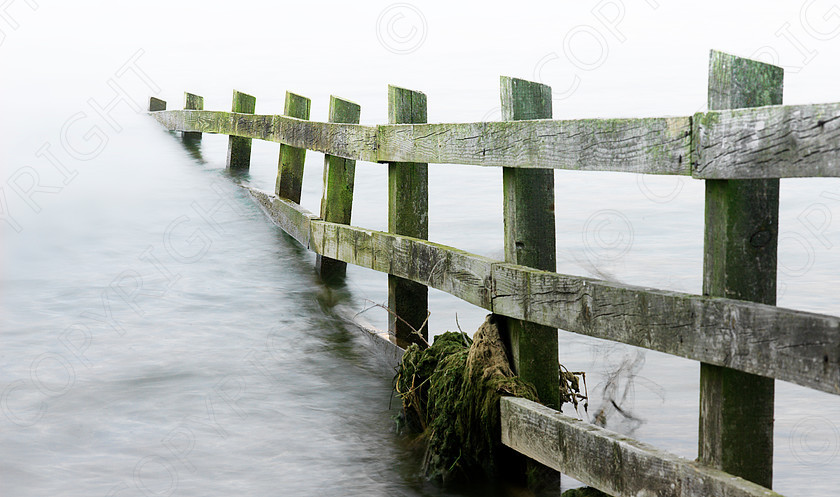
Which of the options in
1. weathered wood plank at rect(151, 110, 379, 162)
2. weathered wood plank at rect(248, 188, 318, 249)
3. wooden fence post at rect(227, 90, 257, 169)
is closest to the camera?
weathered wood plank at rect(151, 110, 379, 162)

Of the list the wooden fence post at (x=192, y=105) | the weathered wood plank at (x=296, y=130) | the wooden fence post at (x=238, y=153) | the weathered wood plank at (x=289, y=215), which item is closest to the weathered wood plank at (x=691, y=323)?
the weathered wood plank at (x=296, y=130)

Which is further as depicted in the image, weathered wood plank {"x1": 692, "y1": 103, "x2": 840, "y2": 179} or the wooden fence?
the wooden fence

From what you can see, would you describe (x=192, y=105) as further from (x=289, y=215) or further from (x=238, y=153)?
(x=289, y=215)

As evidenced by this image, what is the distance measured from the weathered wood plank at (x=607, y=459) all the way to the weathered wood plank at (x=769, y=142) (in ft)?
3.27

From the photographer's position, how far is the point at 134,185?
11055 millimetres

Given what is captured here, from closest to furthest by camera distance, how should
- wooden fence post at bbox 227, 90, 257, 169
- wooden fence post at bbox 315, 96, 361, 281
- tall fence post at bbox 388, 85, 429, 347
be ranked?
tall fence post at bbox 388, 85, 429, 347, wooden fence post at bbox 315, 96, 361, 281, wooden fence post at bbox 227, 90, 257, 169

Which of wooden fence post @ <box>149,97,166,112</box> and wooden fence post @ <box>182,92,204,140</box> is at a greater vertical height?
wooden fence post @ <box>149,97,166,112</box>

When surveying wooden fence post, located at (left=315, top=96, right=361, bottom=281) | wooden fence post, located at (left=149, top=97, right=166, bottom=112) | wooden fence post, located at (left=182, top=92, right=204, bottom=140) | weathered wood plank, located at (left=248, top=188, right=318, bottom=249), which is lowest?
weathered wood plank, located at (left=248, top=188, right=318, bottom=249)

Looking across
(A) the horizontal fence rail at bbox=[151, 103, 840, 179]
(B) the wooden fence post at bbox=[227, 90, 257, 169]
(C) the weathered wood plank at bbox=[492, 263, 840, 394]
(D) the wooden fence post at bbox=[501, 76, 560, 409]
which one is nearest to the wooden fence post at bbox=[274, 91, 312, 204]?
(B) the wooden fence post at bbox=[227, 90, 257, 169]

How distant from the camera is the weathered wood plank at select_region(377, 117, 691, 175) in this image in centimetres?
311

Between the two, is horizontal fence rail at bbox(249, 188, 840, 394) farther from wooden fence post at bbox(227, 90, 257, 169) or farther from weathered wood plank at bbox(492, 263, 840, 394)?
A: wooden fence post at bbox(227, 90, 257, 169)

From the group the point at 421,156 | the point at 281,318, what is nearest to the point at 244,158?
the point at 281,318

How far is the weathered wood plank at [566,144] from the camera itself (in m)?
3.11

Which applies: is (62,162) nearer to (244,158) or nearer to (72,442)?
(244,158)
